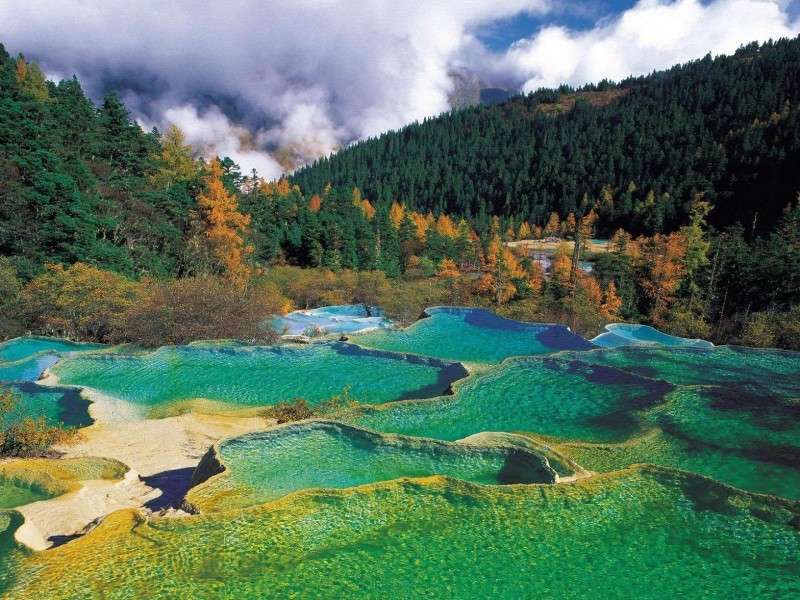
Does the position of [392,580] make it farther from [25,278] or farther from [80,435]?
[25,278]

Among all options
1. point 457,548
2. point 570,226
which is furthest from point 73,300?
point 570,226

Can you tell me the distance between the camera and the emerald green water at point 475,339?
1673 cm

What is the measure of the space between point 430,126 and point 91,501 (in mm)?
124972

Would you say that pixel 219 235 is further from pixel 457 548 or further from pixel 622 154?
pixel 622 154

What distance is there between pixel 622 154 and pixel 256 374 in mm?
87428

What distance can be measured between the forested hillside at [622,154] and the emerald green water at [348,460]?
59.2m

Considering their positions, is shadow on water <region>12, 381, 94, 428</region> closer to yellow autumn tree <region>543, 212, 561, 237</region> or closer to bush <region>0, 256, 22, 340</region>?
bush <region>0, 256, 22, 340</region>

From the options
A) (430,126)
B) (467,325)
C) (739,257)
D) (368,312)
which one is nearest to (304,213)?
(368,312)

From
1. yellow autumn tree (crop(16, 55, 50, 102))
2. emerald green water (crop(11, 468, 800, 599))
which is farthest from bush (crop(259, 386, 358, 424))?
yellow autumn tree (crop(16, 55, 50, 102))

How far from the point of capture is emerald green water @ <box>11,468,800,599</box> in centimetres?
509

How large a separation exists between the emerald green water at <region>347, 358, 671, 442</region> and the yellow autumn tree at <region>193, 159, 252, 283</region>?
1549cm

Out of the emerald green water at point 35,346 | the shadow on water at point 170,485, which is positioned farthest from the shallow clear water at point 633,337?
the emerald green water at point 35,346

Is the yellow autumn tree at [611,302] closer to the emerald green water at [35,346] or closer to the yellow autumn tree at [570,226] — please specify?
the emerald green water at [35,346]

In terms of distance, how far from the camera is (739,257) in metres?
28.3
